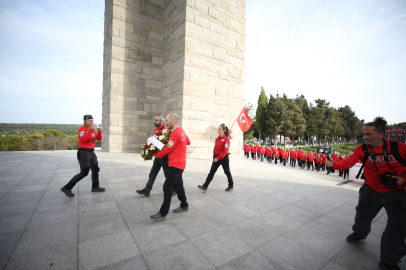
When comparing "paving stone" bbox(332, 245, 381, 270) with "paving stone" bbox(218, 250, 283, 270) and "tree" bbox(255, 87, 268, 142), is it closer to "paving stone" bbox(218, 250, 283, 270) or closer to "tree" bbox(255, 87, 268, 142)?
"paving stone" bbox(218, 250, 283, 270)

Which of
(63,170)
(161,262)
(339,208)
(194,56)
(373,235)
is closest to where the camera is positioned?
(161,262)

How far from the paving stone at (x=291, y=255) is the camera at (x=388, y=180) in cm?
125

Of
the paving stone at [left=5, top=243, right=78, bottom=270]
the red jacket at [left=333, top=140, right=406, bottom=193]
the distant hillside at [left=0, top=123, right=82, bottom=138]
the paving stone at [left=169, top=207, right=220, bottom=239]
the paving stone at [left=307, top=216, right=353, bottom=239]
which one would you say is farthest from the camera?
the distant hillside at [left=0, top=123, right=82, bottom=138]

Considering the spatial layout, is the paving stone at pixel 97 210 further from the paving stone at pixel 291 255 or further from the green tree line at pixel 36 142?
the green tree line at pixel 36 142

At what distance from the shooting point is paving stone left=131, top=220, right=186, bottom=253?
8.25ft

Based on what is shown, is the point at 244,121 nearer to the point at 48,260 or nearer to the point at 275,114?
the point at 48,260

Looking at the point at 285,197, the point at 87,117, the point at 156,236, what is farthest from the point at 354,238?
the point at 87,117

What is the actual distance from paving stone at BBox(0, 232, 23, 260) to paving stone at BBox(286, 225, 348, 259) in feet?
12.4

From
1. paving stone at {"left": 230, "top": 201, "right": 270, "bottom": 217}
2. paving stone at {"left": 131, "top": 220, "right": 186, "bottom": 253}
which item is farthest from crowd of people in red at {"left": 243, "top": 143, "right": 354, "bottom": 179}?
paving stone at {"left": 131, "top": 220, "right": 186, "bottom": 253}

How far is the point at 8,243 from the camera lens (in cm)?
243

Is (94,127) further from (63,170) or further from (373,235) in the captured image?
(373,235)

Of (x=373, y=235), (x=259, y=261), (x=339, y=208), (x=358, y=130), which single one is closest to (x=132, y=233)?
(x=259, y=261)

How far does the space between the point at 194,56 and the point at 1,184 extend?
9.19 meters

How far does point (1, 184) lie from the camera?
4848 millimetres
